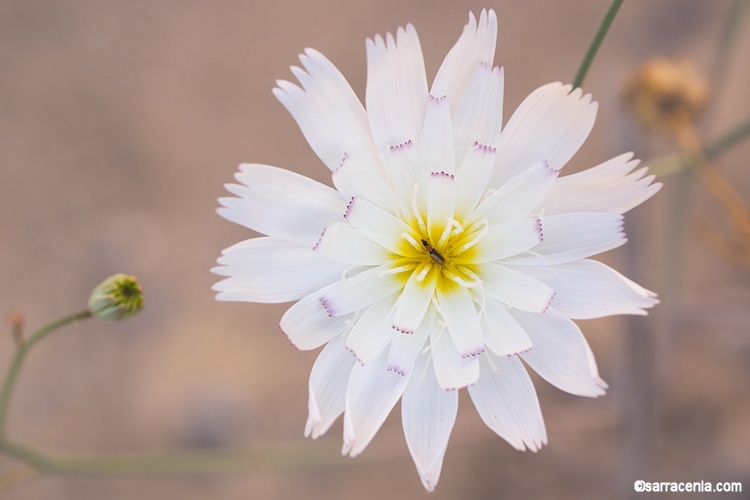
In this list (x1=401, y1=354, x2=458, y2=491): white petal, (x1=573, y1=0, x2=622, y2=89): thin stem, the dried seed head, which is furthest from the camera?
the dried seed head

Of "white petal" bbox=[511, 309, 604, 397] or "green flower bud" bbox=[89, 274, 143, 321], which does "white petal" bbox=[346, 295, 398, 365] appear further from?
"green flower bud" bbox=[89, 274, 143, 321]

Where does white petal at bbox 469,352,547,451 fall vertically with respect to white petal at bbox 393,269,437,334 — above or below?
below

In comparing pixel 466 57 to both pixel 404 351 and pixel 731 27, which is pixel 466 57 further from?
pixel 731 27

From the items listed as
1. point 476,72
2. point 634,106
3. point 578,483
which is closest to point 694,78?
point 634,106

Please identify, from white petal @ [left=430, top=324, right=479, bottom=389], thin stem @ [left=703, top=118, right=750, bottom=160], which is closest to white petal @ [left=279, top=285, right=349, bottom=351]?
white petal @ [left=430, top=324, right=479, bottom=389]

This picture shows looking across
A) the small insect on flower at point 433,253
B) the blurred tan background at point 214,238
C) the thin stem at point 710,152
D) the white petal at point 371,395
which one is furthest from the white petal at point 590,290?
the blurred tan background at point 214,238

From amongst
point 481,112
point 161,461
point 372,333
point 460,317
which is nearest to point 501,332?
point 460,317

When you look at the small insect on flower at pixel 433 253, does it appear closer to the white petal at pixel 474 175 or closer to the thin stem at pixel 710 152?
the white petal at pixel 474 175
